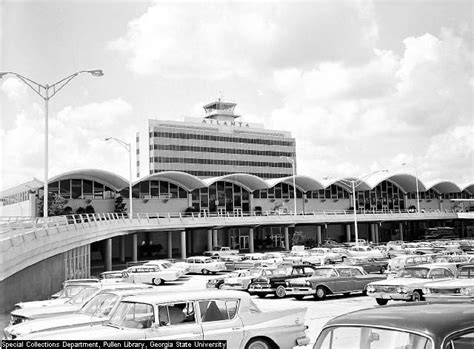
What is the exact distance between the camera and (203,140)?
137 meters

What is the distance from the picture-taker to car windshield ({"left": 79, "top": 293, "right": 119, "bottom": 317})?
12252 millimetres

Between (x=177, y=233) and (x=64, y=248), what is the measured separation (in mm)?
46319

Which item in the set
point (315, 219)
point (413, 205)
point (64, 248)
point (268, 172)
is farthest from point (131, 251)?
point (268, 172)

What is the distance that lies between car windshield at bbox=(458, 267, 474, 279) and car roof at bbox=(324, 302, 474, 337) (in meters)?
15.2

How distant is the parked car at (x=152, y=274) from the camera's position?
3566 centimetres

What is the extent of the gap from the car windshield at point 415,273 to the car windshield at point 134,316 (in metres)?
14.0

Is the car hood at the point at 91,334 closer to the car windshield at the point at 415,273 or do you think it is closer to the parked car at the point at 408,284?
the parked car at the point at 408,284

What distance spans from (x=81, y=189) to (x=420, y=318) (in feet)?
214

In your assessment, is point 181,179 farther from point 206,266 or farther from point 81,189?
point 206,266

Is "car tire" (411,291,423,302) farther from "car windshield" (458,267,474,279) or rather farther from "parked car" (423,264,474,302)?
"car windshield" (458,267,474,279)

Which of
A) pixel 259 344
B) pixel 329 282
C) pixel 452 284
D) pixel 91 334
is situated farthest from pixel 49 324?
pixel 329 282

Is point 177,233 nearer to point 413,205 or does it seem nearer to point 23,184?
point 23,184

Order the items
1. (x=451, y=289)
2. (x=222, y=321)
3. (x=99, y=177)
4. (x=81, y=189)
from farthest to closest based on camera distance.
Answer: (x=99, y=177)
(x=81, y=189)
(x=451, y=289)
(x=222, y=321)

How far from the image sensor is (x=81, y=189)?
67.6m
